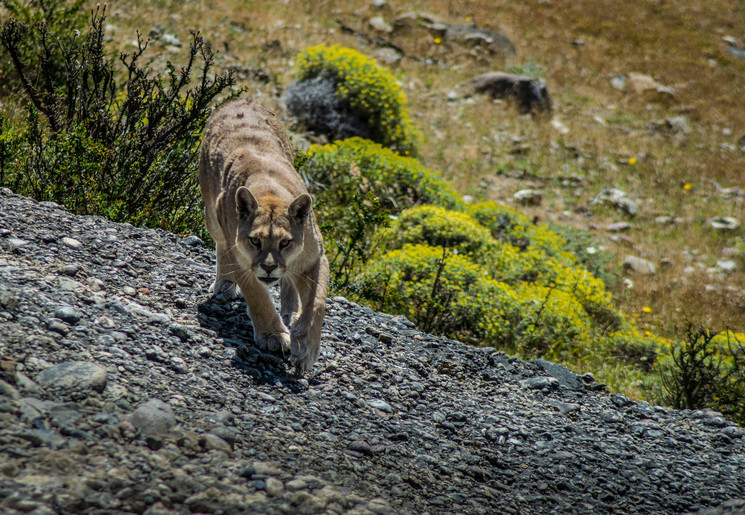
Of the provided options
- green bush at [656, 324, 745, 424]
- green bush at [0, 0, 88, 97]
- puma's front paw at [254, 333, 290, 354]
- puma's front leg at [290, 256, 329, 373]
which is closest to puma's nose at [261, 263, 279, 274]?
puma's front leg at [290, 256, 329, 373]

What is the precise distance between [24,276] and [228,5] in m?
18.3

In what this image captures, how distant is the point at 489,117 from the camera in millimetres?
18766

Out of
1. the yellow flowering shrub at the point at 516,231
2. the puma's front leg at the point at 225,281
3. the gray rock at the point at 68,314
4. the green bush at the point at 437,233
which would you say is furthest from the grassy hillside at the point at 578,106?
the gray rock at the point at 68,314

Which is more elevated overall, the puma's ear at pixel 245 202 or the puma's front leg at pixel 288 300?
the puma's ear at pixel 245 202

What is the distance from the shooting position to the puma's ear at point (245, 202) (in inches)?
198

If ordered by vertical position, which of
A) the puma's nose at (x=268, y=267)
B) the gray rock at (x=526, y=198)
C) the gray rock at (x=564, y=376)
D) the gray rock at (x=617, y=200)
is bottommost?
the gray rock at (x=526, y=198)

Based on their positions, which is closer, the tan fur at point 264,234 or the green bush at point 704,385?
the tan fur at point 264,234

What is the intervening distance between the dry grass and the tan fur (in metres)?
7.55

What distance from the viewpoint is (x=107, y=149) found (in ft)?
23.8

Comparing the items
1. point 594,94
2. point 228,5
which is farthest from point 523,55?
point 228,5

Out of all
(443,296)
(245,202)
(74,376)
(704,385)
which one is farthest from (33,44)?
(704,385)

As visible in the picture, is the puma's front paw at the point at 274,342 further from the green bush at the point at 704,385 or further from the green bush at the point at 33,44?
the green bush at the point at 33,44

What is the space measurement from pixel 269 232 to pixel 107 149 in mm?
3330

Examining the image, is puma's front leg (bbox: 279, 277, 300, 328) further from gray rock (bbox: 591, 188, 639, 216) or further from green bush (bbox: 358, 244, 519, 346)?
gray rock (bbox: 591, 188, 639, 216)
